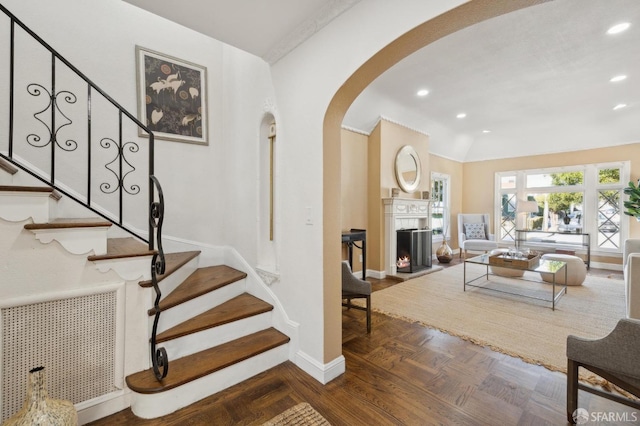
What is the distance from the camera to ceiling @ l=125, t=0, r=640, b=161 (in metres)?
2.01

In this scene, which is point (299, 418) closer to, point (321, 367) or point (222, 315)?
point (321, 367)

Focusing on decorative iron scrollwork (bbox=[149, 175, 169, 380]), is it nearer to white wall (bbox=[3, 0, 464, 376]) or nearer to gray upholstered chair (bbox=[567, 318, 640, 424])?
white wall (bbox=[3, 0, 464, 376])

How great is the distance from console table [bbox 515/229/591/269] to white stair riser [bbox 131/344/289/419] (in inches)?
279

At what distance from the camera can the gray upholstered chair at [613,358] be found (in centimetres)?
135

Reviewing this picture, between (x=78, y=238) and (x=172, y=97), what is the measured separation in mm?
2088

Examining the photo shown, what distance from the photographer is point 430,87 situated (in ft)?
14.0

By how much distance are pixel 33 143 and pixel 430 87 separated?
192 inches

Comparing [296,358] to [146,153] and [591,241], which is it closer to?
[146,153]

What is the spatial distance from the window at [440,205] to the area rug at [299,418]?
5969 mm

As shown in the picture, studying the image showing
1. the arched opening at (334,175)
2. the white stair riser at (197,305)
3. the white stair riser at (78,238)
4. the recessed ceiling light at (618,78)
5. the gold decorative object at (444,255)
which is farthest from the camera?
the gold decorative object at (444,255)

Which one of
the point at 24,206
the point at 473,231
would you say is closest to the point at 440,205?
the point at 473,231

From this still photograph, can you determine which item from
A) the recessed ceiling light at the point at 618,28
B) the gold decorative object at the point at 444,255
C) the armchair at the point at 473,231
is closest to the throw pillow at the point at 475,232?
the armchair at the point at 473,231

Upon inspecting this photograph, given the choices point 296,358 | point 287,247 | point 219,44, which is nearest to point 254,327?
point 296,358

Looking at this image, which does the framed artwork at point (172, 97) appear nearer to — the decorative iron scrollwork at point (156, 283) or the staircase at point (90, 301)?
the staircase at point (90, 301)
